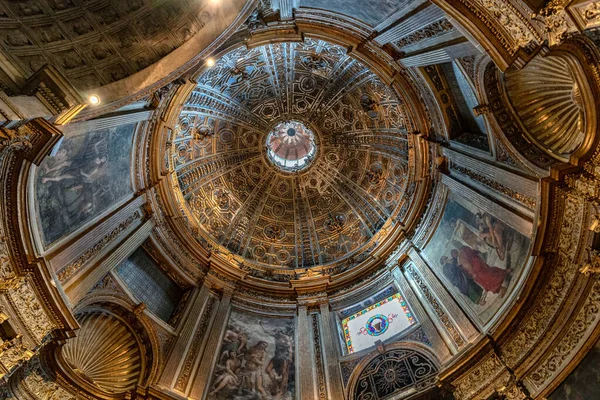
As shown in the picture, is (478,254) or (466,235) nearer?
(478,254)

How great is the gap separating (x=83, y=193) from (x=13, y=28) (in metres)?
5.26

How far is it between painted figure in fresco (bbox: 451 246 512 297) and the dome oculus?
39.1 ft

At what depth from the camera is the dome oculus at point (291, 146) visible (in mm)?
23562

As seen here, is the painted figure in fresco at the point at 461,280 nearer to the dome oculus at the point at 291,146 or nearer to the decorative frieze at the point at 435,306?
the decorative frieze at the point at 435,306

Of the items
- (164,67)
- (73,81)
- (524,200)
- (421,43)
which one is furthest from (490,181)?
(73,81)

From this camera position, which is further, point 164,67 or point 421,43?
point 421,43

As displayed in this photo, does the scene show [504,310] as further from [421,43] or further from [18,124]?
[18,124]

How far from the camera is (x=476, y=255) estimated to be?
12.7 metres

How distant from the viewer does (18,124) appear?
7594 millimetres

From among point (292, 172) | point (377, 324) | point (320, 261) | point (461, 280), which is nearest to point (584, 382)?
point (461, 280)

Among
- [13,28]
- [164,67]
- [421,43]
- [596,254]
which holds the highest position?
[421,43]

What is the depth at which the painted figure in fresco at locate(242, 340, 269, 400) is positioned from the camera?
44.7ft

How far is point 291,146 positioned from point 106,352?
15.8 m

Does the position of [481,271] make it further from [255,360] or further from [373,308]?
[255,360]
